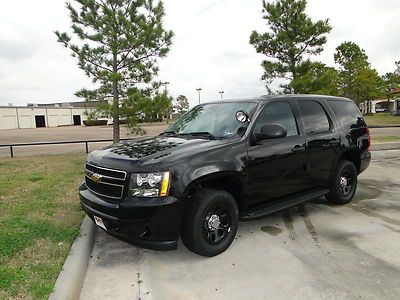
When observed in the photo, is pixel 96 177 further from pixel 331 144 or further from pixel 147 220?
pixel 331 144

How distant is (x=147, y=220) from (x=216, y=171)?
0.90 metres

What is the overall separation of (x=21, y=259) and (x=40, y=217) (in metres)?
1.39

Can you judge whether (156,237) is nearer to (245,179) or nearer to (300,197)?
(245,179)

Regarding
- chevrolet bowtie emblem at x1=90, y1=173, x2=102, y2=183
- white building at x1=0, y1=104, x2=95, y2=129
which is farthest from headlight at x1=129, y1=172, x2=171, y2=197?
white building at x1=0, y1=104, x2=95, y2=129

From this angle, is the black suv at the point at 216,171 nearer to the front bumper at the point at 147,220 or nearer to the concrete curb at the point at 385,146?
the front bumper at the point at 147,220

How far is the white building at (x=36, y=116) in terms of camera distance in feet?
209

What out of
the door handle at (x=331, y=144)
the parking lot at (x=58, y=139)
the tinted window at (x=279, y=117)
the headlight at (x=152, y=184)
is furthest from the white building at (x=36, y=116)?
the headlight at (x=152, y=184)

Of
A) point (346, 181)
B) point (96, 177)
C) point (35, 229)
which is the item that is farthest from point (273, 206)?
point (35, 229)

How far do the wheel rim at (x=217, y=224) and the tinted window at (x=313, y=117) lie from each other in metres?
1.92

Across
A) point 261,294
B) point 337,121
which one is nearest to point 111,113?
point 337,121

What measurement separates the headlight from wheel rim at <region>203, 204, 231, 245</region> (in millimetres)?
641

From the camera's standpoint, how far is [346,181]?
5820 mm

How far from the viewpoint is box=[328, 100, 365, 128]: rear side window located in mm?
5668

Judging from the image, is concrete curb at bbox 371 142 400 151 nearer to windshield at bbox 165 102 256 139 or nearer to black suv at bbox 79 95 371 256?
black suv at bbox 79 95 371 256
